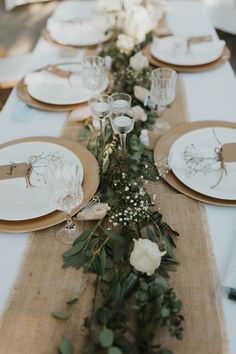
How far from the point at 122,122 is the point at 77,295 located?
0.47m

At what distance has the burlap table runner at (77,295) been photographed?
28.3 inches

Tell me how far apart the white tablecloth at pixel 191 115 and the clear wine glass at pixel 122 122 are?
27 centimetres

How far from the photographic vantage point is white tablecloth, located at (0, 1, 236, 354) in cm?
86


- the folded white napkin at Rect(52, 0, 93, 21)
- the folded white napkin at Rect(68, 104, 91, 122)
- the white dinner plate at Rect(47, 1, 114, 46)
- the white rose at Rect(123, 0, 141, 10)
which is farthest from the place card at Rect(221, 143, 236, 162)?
the folded white napkin at Rect(52, 0, 93, 21)

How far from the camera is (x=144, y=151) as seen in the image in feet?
3.75

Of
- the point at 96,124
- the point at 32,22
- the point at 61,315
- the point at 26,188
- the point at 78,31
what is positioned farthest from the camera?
the point at 32,22

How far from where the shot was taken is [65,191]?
878 millimetres

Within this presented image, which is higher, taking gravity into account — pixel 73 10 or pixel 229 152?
pixel 229 152

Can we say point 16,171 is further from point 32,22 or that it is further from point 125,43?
point 32,22

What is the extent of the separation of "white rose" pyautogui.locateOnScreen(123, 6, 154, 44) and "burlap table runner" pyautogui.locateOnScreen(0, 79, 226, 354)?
860 mm

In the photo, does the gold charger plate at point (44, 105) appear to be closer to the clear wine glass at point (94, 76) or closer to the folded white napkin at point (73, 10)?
the clear wine glass at point (94, 76)

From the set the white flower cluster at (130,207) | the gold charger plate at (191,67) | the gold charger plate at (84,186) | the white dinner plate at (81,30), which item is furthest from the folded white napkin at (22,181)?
the white dinner plate at (81,30)

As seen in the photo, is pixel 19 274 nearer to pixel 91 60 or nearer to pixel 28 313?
pixel 28 313

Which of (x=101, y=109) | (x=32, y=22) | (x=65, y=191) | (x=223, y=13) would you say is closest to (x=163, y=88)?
(x=101, y=109)
